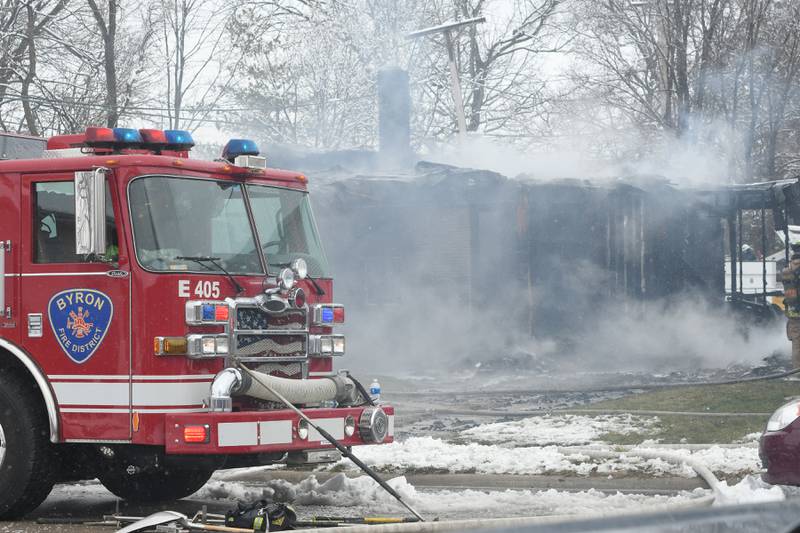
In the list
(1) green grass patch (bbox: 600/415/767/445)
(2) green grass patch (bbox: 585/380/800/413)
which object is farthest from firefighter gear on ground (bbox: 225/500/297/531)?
(2) green grass patch (bbox: 585/380/800/413)

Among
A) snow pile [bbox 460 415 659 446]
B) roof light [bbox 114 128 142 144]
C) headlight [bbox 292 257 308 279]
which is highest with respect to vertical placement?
roof light [bbox 114 128 142 144]

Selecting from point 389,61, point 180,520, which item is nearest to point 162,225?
point 180,520

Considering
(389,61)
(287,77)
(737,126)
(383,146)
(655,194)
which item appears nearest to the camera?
(655,194)

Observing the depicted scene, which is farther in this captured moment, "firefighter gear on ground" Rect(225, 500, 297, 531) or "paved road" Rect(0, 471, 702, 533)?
"paved road" Rect(0, 471, 702, 533)

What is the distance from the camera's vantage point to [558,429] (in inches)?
486

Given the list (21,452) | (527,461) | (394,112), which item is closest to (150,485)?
(21,452)

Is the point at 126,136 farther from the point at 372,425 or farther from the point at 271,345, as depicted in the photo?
the point at 372,425

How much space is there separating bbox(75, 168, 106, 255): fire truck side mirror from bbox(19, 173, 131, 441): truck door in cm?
24

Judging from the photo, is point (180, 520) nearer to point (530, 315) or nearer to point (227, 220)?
point (227, 220)

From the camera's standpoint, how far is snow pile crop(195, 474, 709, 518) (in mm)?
8070

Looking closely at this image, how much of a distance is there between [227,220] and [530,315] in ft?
55.1

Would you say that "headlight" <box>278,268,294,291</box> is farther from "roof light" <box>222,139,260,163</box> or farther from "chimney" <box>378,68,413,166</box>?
"chimney" <box>378,68,413,166</box>

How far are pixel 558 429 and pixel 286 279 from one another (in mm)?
5238

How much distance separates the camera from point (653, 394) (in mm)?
15781
